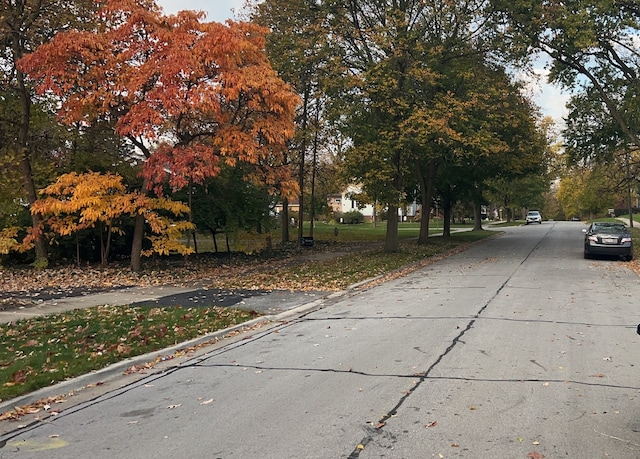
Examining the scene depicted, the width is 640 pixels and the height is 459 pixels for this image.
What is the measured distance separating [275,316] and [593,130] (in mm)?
22187

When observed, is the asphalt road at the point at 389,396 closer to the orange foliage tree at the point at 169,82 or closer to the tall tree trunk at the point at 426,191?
the orange foliage tree at the point at 169,82

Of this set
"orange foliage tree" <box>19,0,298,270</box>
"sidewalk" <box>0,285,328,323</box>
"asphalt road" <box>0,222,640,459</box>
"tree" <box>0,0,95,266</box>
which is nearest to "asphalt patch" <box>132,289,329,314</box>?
"sidewalk" <box>0,285,328,323</box>

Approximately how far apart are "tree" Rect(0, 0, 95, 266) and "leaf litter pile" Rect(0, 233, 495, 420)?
294 cm

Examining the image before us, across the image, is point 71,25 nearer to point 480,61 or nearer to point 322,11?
point 322,11

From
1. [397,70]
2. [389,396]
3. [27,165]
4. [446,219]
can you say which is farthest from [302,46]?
[446,219]

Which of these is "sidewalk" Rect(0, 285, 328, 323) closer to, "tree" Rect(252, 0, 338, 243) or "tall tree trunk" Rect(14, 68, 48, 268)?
"tall tree trunk" Rect(14, 68, 48, 268)

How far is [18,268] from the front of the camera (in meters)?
18.6

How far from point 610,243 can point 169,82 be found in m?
16.0

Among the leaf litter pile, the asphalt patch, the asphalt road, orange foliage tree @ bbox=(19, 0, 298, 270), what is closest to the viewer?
the asphalt road

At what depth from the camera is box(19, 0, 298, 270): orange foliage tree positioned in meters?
14.5

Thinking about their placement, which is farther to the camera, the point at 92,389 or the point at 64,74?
the point at 64,74

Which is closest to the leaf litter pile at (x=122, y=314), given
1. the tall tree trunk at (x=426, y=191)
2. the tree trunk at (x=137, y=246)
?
the tree trunk at (x=137, y=246)

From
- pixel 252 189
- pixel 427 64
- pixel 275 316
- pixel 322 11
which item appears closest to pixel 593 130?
pixel 427 64

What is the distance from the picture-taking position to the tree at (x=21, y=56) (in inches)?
665
